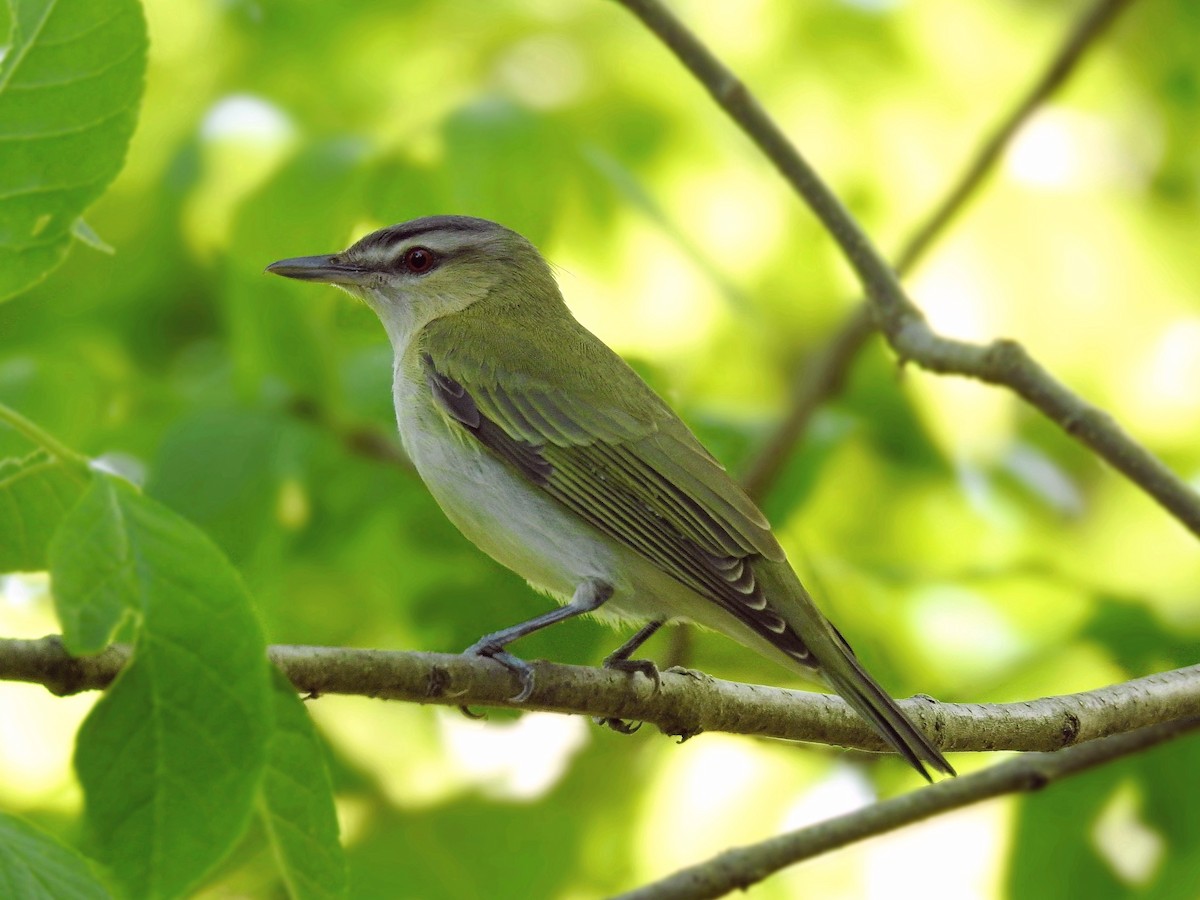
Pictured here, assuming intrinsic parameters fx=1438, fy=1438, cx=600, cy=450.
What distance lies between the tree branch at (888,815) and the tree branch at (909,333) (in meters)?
0.64

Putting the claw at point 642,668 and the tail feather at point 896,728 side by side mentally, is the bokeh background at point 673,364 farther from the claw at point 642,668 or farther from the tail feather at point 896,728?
the tail feather at point 896,728

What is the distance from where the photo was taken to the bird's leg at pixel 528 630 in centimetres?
284

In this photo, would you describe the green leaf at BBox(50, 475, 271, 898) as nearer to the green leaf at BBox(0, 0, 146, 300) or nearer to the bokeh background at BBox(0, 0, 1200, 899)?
the green leaf at BBox(0, 0, 146, 300)

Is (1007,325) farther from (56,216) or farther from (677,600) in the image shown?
(56,216)

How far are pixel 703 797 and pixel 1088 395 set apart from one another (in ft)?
8.07

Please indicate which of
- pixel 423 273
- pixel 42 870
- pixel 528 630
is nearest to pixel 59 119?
pixel 42 870

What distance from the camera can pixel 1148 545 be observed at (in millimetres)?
5738

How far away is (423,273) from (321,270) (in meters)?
0.48

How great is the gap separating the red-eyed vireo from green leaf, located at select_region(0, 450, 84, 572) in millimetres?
1064

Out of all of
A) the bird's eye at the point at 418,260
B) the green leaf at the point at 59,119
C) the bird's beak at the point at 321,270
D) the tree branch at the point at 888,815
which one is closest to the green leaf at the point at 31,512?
the green leaf at the point at 59,119

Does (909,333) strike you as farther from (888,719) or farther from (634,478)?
(888,719)

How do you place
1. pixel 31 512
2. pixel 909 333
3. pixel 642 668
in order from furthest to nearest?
pixel 909 333 → pixel 642 668 → pixel 31 512

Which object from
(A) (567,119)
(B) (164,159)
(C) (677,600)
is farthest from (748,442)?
(B) (164,159)

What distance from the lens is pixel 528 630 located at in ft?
11.6
